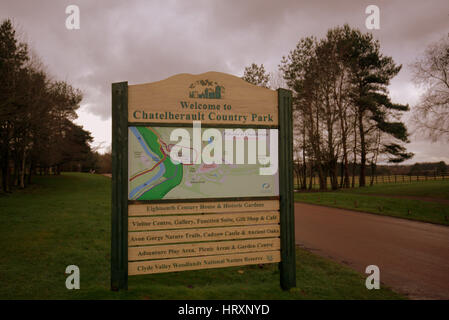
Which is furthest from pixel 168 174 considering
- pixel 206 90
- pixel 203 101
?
pixel 206 90

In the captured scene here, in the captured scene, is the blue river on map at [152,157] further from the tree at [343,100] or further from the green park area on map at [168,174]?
the tree at [343,100]

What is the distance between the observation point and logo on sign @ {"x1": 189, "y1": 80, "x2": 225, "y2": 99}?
4.30 meters

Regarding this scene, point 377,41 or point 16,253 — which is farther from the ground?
point 377,41

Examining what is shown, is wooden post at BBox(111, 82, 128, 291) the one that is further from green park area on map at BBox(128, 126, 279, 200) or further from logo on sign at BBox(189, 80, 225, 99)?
logo on sign at BBox(189, 80, 225, 99)

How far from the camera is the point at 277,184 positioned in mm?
4582

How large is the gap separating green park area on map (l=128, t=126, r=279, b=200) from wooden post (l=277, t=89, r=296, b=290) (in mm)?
522

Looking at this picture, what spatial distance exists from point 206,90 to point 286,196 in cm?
196

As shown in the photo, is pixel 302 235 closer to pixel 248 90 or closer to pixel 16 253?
pixel 248 90

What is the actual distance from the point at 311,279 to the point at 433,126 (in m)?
23.4

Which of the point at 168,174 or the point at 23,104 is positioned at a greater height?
the point at 23,104

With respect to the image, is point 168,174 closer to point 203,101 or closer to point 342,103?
point 203,101

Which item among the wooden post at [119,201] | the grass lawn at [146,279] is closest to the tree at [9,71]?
the grass lawn at [146,279]

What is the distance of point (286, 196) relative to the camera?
4.56m
